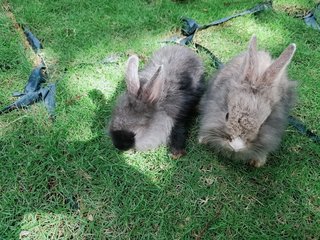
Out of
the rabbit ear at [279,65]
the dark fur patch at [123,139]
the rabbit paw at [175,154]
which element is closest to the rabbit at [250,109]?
the rabbit ear at [279,65]

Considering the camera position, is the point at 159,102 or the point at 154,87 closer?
the point at 154,87

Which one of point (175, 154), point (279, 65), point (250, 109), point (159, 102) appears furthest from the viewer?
point (175, 154)

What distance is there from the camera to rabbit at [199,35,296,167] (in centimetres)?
348

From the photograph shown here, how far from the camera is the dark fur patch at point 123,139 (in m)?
3.69

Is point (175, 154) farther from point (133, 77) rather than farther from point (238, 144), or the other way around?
point (133, 77)

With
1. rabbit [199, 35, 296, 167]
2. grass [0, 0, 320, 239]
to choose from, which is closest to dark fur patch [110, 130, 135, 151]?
grass [0, 0, 320, 239]

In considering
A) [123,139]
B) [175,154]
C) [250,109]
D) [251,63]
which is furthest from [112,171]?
[251,63]

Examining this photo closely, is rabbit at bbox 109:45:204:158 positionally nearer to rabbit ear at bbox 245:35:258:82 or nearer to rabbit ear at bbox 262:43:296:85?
rabbit ear at bbox 245:35:258:82

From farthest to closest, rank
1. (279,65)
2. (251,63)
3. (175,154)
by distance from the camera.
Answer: (175,154) → (251,63) → (279,65)

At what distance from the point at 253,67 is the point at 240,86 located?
0.21m

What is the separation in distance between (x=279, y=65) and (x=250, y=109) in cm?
51

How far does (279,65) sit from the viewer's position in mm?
3578

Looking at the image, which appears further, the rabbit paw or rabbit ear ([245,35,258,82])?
the rabbit paw

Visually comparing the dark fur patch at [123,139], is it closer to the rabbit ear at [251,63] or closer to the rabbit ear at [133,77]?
the rabbit ear at [133,77]
